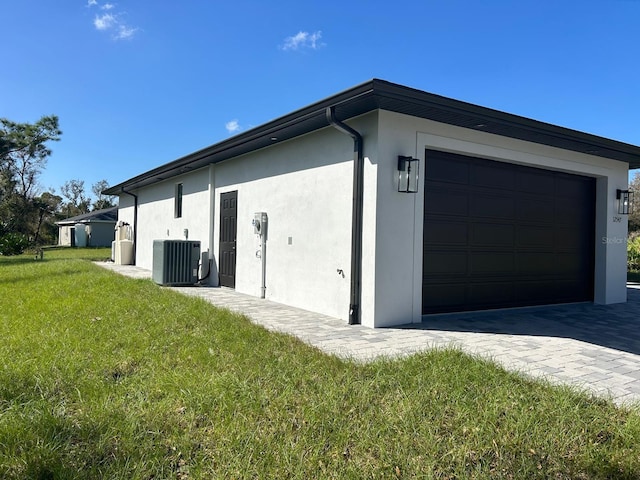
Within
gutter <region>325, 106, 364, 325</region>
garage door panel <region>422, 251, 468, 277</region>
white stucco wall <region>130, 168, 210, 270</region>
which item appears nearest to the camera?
gutter <region>325, 106, 364, 325</region>

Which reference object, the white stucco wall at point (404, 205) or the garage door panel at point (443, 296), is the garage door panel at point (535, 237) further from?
the garage door panel at point (443, 296)

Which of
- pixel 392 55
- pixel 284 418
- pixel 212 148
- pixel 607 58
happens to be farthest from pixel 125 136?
pixel 284 418

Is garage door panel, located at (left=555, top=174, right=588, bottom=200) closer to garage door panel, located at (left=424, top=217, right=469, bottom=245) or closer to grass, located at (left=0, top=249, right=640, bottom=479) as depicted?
garage door panel, located at (left=424, top=217, right=469, bottom=245)

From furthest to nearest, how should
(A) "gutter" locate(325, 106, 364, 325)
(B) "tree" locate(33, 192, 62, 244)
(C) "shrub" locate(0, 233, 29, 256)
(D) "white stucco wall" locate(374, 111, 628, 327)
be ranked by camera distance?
(B) "tree" locate(33, 192, 62, 244) < (C) "shrub" locate(0, 233, 29, 256) < (A) "gutter" locate(325, 106, 364, 325) < (D) "white stucco wall" locate(374, 111, 628, 327)

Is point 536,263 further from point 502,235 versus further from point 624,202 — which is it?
point 624,202

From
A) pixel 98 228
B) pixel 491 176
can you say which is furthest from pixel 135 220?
pixel 98 228

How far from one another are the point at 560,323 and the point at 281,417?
5.49 meters

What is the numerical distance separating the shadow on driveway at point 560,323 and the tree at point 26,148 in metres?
35.6

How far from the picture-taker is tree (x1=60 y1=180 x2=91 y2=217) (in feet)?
164

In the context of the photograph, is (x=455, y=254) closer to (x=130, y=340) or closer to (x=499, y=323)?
(x=499, y=323)

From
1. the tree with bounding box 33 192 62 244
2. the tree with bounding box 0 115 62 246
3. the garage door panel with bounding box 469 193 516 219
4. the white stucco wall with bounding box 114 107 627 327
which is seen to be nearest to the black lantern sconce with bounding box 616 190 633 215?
the white stucco wall with bounding box 114 107 627 327

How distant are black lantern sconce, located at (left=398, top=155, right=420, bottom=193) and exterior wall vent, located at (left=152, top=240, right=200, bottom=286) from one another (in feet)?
20.6

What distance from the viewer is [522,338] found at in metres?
5.34

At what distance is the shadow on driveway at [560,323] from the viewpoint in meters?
5.53
